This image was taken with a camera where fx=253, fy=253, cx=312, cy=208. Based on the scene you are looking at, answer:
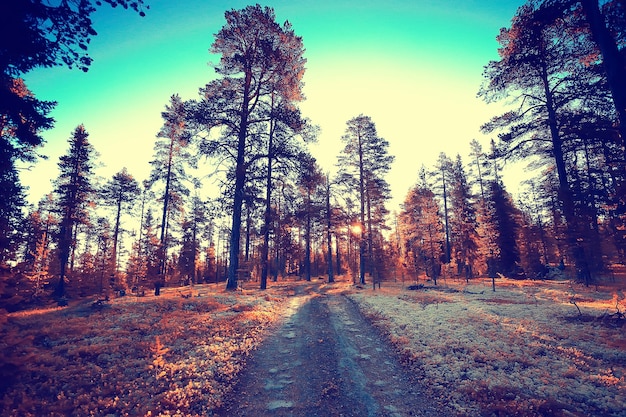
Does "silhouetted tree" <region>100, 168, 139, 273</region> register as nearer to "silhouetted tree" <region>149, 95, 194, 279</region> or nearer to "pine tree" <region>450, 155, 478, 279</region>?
"silhouetted tree" <region>149, 95, 194, 279</region>

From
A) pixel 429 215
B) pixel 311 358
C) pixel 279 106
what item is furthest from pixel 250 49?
pixel 429 215

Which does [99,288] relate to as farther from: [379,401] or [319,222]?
[379,401]

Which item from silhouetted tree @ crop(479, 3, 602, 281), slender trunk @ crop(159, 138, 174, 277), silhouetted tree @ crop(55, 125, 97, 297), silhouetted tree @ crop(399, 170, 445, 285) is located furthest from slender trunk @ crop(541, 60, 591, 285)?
silhouetted tree @ crop(55, 125, 97, 297)

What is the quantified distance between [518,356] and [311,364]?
579cm

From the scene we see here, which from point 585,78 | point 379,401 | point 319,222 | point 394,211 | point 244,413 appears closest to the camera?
point 244,413

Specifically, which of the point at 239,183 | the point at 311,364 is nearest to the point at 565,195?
the point at 311,364

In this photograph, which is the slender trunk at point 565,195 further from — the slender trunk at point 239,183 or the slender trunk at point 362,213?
the slender trunk at point 239,183

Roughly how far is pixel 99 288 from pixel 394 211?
55.5 metres

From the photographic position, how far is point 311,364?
718 cm

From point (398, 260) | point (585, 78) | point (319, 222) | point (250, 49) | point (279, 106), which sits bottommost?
point (398, 260)

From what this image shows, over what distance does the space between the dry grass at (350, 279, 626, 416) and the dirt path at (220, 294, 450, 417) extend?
0.80 m

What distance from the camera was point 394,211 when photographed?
61.7m

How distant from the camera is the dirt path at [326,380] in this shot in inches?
203

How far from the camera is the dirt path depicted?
16.9 ft
